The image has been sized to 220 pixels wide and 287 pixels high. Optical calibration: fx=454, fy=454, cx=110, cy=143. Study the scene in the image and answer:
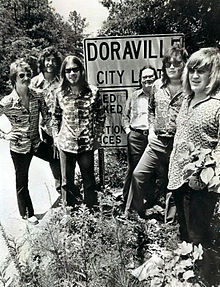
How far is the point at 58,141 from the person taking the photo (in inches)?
113

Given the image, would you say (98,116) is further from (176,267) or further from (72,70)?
(176,267)

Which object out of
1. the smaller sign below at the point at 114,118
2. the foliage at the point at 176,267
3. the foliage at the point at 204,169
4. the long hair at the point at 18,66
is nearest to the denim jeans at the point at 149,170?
the smaller sign below at the point at 114,118

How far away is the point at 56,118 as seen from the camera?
9.23ft

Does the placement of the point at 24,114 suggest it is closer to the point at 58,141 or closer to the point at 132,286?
the point at 58,141

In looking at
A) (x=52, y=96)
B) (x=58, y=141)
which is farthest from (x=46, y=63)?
(x=58, y=141)

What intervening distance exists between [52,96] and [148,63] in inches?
24.5

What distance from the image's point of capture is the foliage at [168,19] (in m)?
2.36

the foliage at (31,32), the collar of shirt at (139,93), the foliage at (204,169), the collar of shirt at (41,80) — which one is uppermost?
the foliage at (31,32)

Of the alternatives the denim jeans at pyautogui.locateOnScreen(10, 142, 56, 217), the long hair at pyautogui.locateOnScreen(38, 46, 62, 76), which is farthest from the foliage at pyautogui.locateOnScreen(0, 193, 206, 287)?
the long hair at pyautogui.locateOnScreen(38, 46, 62, 76)

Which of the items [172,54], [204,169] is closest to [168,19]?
[172,54]

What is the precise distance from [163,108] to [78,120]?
529 mm

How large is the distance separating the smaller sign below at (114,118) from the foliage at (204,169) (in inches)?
29.5

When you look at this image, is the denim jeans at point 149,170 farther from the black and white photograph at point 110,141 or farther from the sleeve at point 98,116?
the sleeve at point 98,116

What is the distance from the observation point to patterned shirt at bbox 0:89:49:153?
9.12 ft
